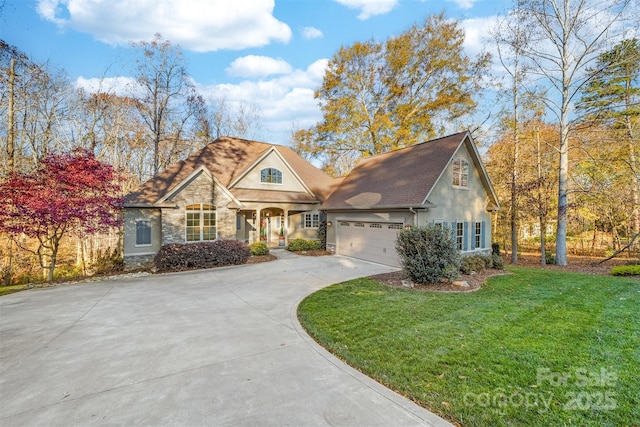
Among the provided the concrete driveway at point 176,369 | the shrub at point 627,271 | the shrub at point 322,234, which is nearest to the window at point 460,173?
the shrub at point 627,271

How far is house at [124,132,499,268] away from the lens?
42.2ft

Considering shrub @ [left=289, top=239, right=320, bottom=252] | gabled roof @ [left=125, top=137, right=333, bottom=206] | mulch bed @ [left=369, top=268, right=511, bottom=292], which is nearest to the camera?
mulch bed @ [left=369, top=268, right=511, bottom=292]

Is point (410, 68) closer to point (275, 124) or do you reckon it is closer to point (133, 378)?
point (275, 124)

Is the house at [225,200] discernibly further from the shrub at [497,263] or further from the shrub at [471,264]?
the shrub at [497,263]

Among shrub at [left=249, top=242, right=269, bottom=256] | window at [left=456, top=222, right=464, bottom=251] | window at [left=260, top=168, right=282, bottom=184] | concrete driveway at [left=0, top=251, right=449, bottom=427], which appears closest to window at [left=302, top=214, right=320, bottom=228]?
window at [left=260, top=168, right=282, bottom=184]

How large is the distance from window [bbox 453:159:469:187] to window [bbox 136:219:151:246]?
49.3 feet

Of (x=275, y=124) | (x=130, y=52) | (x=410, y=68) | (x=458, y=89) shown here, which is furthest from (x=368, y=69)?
(x=130, y=52)

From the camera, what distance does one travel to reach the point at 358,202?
48.5ft

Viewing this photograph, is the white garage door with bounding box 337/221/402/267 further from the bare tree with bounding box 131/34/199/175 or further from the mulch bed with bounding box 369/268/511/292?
the bare tree with bounding box 131/34/199/175

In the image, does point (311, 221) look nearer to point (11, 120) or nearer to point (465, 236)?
point (465, 236)

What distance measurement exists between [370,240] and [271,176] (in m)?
8.00

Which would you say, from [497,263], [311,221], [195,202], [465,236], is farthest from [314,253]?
[497,263]

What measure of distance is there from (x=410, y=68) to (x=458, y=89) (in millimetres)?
4327

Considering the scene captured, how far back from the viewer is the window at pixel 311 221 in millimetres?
19188
